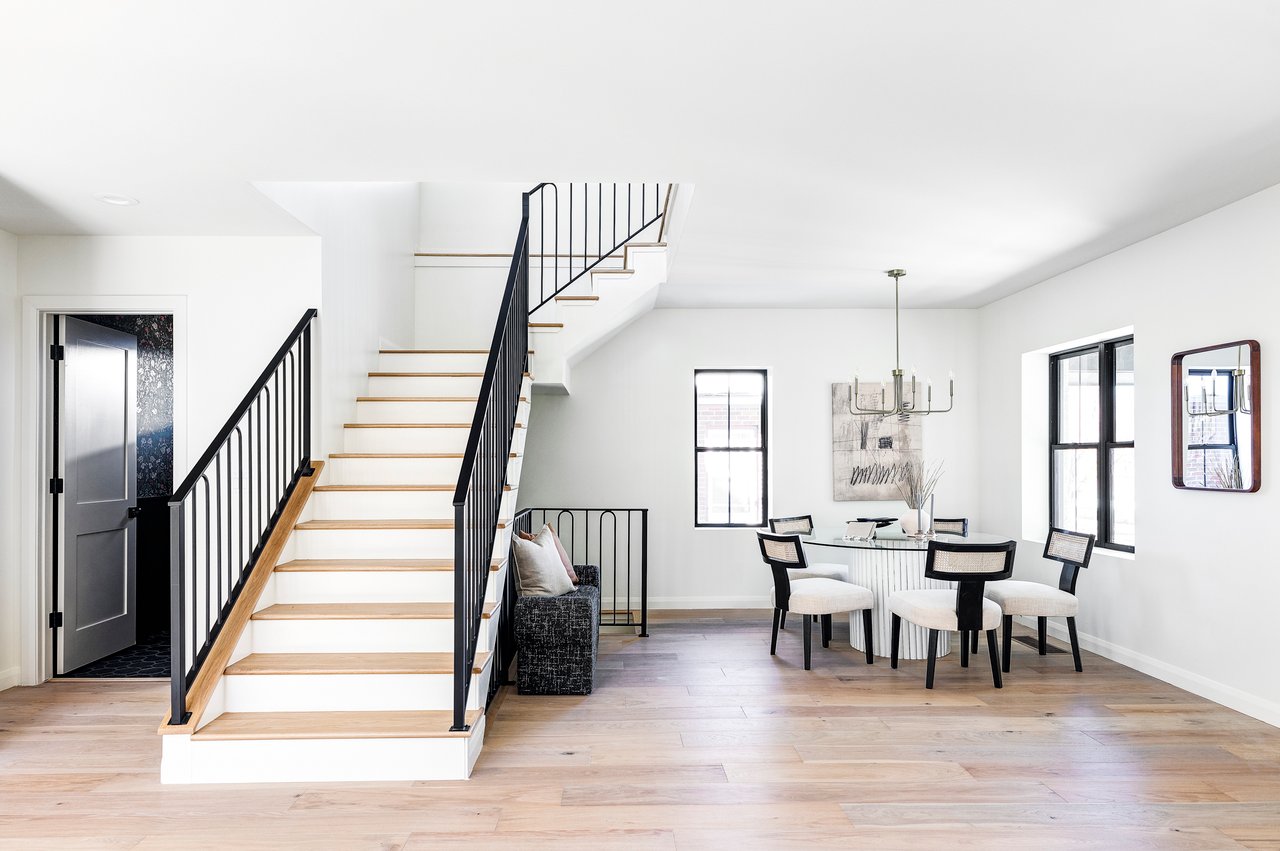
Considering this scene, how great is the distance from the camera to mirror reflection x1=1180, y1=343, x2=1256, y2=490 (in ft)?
12.7

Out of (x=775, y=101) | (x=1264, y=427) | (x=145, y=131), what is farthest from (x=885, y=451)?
(x=145, y=131)

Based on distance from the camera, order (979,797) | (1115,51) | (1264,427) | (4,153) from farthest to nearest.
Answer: (1264,427) → (4,153) → (979,797) → (1115,51)

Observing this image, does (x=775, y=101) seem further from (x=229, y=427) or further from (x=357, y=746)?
(x=357, y=746)

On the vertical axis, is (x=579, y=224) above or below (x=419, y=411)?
above

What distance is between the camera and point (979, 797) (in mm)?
2936

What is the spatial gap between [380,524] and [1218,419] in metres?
4.29

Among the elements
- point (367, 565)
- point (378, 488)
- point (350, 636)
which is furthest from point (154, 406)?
point (350, 636)

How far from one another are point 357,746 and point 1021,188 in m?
3.73

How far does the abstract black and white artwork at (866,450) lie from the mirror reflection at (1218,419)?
245 cm

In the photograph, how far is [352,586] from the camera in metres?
3.79

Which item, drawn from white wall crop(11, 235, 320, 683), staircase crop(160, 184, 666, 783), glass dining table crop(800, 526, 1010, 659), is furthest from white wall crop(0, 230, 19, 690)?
glass dining table crop(800, 526, 1010, 659)

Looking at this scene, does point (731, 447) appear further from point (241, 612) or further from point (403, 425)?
point (241, 612)

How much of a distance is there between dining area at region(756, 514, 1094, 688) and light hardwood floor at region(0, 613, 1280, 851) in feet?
1.18

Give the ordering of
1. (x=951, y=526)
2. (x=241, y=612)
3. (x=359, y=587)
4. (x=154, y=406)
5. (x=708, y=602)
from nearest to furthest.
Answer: (x=241, y=612)
(x=359, y=587)
(x=951, y=526)
(x=154, y=406)
(x=708, y=602)
